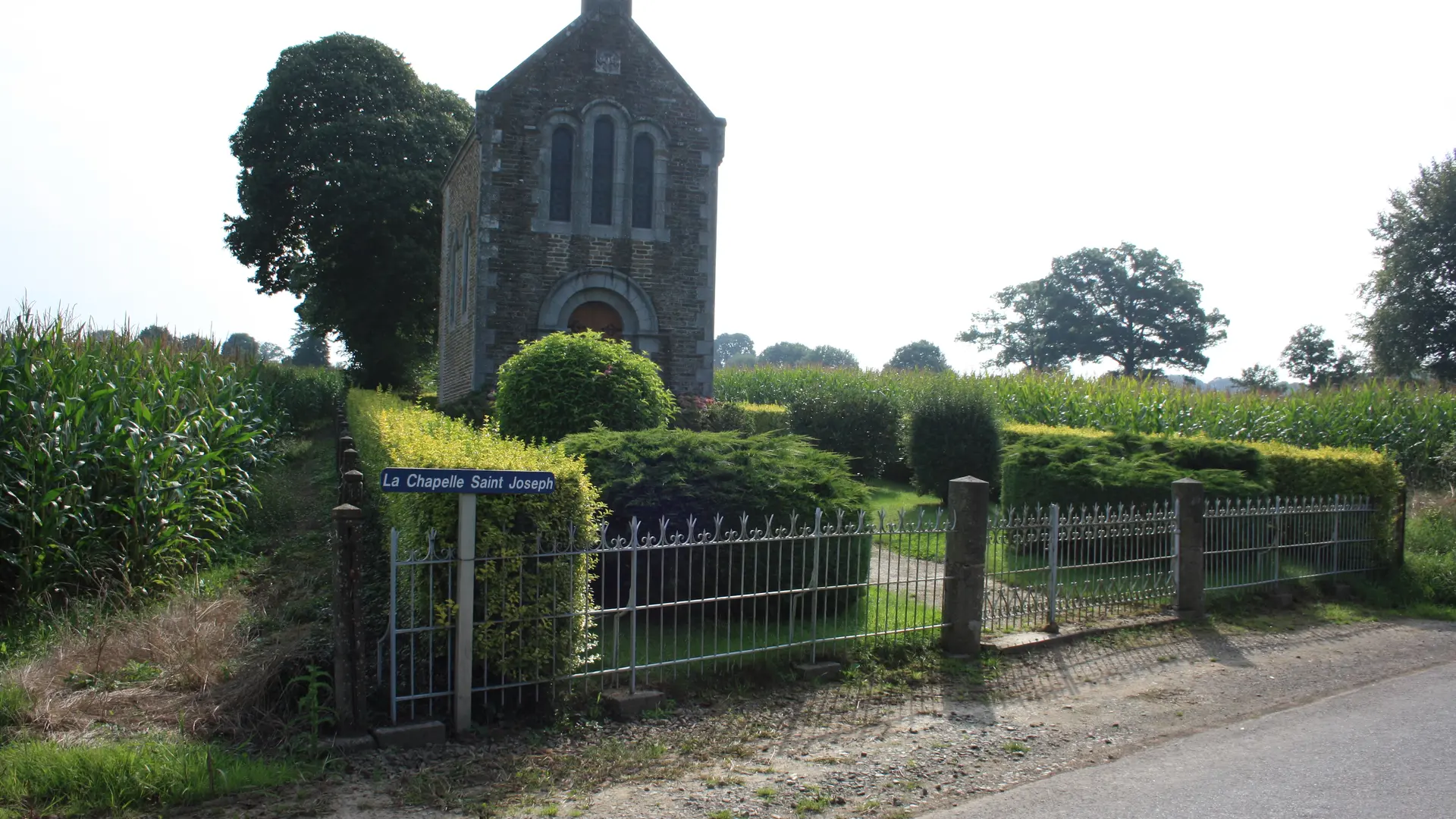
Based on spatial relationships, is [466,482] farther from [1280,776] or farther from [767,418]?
[767,418]

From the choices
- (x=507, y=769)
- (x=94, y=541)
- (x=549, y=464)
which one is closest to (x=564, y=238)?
(x=94, y=541)

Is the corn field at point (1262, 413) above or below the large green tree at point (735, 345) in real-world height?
below

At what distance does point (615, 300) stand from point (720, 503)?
13.0 meters

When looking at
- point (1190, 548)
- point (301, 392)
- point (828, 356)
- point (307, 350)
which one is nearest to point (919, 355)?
point (828, 356)

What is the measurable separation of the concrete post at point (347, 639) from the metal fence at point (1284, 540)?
8.61 metres

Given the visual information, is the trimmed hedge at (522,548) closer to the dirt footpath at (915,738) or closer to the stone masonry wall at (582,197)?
the dirt footpath at (915,738)

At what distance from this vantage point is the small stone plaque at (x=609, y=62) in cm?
2077

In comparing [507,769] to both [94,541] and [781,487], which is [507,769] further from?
[94,541]

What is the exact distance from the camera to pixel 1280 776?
5895 millimetres

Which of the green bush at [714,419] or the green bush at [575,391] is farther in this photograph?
the green bush at [714,419]

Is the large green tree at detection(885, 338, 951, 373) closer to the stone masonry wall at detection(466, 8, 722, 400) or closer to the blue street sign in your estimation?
the stone masonry wall at detection(466, 8, 722, 400)

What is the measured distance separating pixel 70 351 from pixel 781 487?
6.86 meters

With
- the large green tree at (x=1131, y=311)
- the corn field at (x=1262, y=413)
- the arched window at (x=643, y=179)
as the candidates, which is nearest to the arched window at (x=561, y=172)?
the arched window at (x=643, y=179)

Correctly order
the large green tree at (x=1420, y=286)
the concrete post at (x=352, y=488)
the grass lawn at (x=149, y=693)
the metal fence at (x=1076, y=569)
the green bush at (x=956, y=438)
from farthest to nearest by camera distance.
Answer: the large green tree at (x=1420, y=286) < the green bush at (x=956, y=438) < the metal fence at (x=1076, y=569) < the concrete post at (x=352, y=488) < the grass lawn at (x=149, y=693)
